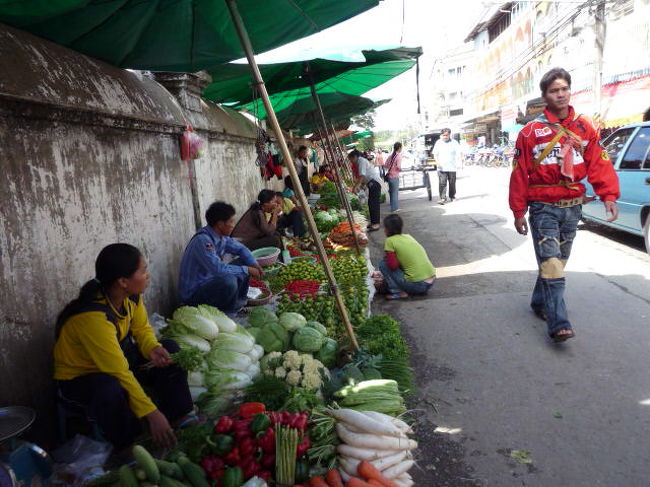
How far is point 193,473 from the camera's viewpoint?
2.14 meters

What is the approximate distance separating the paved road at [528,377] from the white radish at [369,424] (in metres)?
0.47

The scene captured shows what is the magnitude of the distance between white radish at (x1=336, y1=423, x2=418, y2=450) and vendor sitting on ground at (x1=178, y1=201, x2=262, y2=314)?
227cm

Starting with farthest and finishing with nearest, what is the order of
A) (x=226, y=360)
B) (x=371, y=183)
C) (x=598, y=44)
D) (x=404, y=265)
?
1. (x=598, y=44)
2. (x=371, y=183)
3. (x=404, y=265)
4. (x=226, y=360)

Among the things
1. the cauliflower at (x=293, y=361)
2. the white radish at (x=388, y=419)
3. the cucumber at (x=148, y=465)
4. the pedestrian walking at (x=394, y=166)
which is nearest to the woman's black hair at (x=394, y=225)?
the cauliflower at (x=293, y=361)

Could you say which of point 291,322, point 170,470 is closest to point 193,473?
point 170,470

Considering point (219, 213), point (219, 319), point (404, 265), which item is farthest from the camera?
point (404, 265)

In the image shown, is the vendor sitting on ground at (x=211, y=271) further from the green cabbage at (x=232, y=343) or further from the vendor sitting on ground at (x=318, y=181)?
the vendor sitting on ground at (x=318, y=181)

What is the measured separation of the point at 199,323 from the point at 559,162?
322 centimetres

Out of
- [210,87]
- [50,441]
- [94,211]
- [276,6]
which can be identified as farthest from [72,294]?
[210,87]

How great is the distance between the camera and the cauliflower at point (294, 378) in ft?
10.4

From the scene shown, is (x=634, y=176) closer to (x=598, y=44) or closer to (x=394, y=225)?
(x=394, y=225)

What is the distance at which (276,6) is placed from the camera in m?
3.43

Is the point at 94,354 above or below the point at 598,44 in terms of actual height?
below

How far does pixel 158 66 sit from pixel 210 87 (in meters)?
2.90
